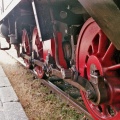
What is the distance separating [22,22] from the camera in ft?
15.9

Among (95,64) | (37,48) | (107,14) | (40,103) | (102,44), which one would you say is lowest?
(40,103)

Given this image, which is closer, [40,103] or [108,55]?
[108,55]

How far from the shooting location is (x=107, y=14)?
3.86ft

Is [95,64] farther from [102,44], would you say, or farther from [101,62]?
[102,44]

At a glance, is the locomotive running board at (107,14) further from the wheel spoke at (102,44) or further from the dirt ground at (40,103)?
the dirt ground at (40,103)

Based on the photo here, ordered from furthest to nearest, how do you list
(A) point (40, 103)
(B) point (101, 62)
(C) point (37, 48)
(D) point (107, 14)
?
(C) point (37, 48), (A) point (40, 103), (B) point (101, 62), (D) point (107, 14)

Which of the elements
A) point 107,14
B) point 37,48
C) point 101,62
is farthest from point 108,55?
point 37,48

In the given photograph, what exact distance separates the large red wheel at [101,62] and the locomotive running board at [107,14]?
0.45 metres

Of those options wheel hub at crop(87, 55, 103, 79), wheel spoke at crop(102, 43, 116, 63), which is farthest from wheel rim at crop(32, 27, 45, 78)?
wheel spoke at crop(102, 43, 116, 63)

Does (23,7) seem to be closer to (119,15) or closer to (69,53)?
(69,53)

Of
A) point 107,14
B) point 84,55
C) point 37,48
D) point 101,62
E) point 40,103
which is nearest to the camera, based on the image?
point 107,14

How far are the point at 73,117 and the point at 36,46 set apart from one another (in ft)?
5.33

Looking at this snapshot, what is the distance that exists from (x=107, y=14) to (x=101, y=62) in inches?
26.8

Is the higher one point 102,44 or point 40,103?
point 102,44
